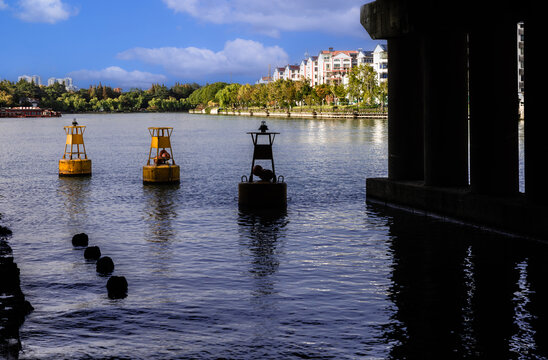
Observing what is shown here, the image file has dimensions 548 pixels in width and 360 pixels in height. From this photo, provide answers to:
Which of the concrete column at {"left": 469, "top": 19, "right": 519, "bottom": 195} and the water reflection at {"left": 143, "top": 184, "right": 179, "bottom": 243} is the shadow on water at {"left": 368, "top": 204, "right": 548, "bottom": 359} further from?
the water reflection at {"left": 143, "top": 184, "right": 179, "bottom": 243}

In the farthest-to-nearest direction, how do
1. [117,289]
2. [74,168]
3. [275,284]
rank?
[74,168], [275,284], [117,289]

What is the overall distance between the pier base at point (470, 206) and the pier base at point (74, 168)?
21.3 meters

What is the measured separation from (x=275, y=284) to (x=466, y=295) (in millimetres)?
4226

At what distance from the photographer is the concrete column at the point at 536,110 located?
20516 mm

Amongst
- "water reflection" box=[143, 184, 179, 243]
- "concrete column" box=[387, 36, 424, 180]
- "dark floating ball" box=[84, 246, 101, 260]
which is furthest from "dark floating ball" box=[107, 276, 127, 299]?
"concrete column" box=[387, 36, 424, 180]

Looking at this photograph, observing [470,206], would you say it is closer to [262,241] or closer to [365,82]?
[262,241]

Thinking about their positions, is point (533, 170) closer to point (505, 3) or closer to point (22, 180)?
point (505, 3)

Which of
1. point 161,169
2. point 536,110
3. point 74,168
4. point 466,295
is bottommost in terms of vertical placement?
point 466,295

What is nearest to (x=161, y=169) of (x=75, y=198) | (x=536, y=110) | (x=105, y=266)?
(x=75, y=198)

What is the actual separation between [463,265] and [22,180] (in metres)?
33.8

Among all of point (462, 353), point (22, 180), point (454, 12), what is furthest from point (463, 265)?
point (22, 180)

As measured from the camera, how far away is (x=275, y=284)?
1730 cm

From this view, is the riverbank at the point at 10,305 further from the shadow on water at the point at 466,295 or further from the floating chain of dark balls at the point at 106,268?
the shadow on water at the point at 466,295

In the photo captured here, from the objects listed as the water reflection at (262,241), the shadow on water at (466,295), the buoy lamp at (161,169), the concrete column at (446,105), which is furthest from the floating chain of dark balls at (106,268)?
the buoy lamp at (161,169)
